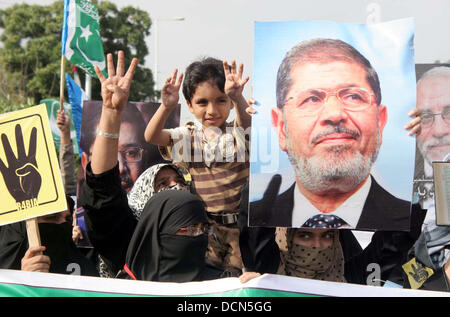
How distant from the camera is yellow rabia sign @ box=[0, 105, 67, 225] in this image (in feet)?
7.59

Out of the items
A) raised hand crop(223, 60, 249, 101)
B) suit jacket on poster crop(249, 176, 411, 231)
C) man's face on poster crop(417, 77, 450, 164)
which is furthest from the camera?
man's face on poster crop(417, 77, 450, 164)

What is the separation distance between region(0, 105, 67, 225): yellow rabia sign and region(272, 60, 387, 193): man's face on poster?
1074mm

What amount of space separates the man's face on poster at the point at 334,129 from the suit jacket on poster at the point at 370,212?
11 centimetres

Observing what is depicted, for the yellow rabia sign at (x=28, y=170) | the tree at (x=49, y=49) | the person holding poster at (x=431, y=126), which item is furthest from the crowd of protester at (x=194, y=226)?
the tree at (x=49, y=49)

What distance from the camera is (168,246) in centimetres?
234

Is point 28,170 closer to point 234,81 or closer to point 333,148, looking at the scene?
point 234,81

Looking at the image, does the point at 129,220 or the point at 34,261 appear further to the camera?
the point at 129,220

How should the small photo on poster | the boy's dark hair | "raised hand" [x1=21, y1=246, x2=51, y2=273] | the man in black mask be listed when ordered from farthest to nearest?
1. the small photo on poster
2. the boy's dark hair
3. the man in black mask
4. "raised hand" [x1=21, y1=246, x2=51, y2=273]

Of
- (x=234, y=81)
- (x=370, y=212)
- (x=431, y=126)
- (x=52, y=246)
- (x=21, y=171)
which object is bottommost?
(x=52, y=246)

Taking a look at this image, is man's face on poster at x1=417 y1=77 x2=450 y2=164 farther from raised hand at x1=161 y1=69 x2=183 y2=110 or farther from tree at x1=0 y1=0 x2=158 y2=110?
tree at x1=0 y1=0 x2=158 y2=110

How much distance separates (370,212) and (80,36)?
11.6ft

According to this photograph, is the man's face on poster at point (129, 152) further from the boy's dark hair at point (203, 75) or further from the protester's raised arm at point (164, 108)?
the boy's dark hair at point (203, 75)

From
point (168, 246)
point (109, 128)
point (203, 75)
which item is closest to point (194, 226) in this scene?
point (168, 246)

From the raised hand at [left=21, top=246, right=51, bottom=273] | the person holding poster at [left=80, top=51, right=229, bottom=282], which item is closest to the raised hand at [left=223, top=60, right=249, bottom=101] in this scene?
the person holding poster at [left=80, top=51, right=229, bottom=282]
